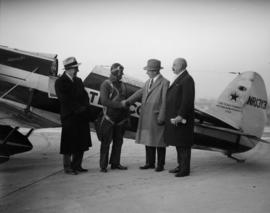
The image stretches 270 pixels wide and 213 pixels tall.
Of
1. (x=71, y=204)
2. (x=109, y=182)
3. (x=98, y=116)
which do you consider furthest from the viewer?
(x=98, y=116)

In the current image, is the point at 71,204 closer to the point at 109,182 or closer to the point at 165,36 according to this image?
the point at 109,182

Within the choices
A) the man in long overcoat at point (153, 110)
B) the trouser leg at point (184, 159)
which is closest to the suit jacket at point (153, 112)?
the man in long overcoat at point (153, 110)

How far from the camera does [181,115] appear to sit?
4762mm

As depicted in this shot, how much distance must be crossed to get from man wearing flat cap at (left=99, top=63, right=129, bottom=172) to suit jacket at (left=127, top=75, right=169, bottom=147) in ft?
0.62

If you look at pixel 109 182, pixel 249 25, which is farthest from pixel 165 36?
pixel 109 182

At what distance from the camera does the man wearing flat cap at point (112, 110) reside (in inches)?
205

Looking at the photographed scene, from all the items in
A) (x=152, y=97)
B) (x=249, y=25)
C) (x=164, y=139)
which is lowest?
(x=164, y=139)

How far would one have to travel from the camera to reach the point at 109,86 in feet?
17.2

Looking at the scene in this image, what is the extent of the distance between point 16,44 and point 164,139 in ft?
17.0

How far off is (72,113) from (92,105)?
33.1 inches

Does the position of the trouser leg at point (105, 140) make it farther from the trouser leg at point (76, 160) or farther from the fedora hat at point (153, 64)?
the fedora hat at point (153, 64)

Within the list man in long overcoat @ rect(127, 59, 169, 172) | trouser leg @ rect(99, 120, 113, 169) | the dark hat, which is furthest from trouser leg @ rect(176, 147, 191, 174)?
the dark hat

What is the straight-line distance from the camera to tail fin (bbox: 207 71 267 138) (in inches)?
221

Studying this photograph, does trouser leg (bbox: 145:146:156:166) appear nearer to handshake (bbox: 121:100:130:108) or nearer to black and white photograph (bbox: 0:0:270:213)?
black and white photograph (bbox: 0:0:270:213)
